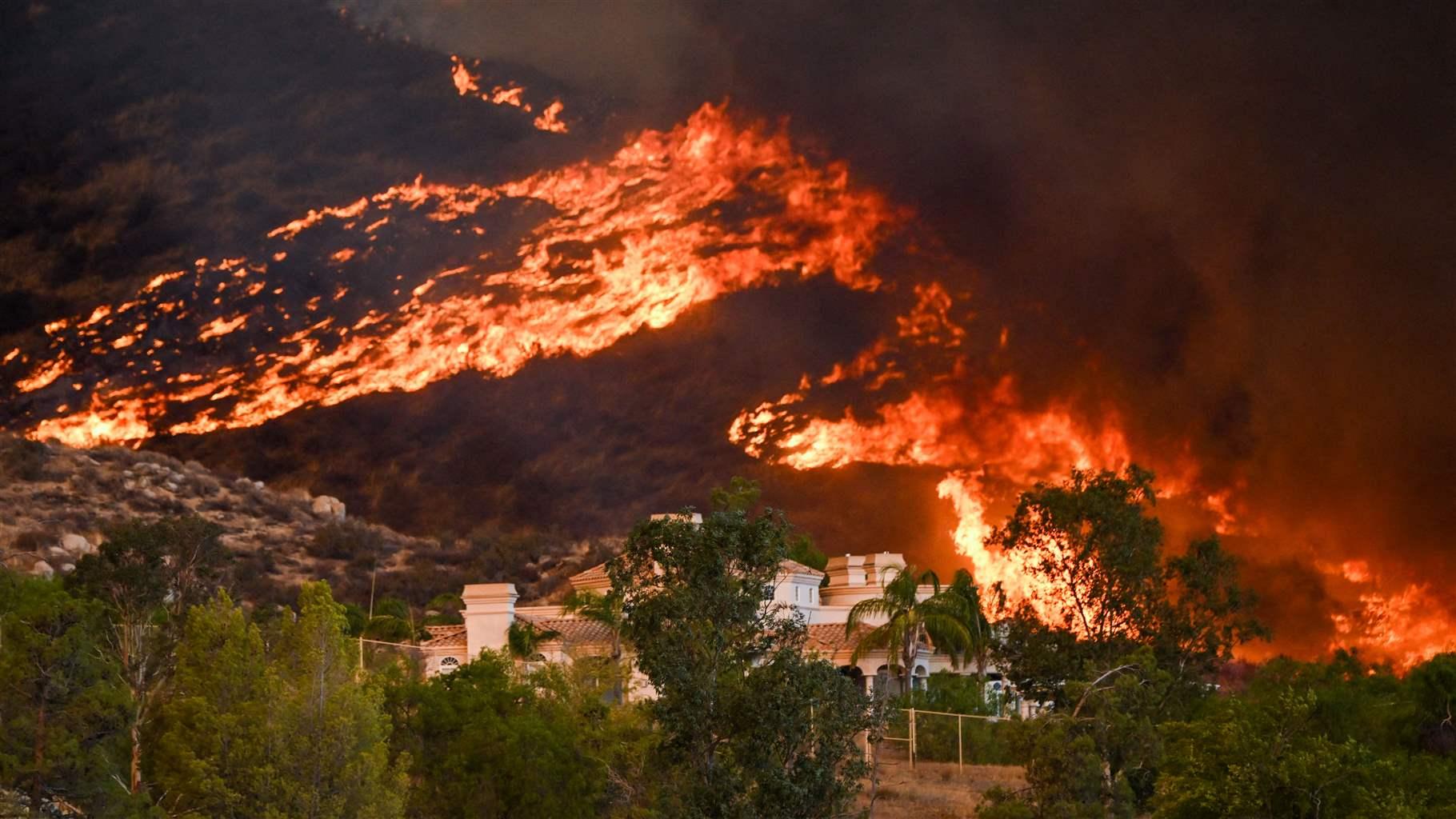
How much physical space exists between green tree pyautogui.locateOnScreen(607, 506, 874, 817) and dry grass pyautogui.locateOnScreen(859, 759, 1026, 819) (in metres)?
13.2

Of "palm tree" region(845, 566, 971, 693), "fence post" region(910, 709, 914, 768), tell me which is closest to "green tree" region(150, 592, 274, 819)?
"fence post" region(910, 709, 914, 768)

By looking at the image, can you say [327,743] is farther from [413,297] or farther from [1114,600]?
[413,297]

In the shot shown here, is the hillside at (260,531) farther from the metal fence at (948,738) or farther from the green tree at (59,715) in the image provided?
the green tree at (59,715)

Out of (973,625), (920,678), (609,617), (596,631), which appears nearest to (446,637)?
(596,631)

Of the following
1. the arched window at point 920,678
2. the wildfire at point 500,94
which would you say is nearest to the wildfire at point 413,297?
the wildfire at point 500,94

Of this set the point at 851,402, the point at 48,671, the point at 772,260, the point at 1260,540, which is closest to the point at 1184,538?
the point at 1260,540

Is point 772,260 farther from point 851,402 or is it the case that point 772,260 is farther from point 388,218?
point 388,218

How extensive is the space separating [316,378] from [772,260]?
111 ft

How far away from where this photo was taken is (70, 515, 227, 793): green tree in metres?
44.6

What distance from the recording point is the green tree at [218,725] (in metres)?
37.3

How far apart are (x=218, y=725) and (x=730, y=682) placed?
12311 mm

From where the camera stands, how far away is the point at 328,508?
4508 inches

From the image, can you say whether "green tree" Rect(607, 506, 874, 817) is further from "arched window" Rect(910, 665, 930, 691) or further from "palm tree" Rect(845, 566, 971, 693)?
"arched window" Rect(910, 665, 930, 691)

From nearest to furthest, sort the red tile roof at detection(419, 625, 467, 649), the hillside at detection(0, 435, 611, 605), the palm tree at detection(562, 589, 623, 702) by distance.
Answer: the palm tree at detection(562, 589, 623, 702) → the red tile roof at detection(419, 625, 467, 649) → the hillside at detection(0, 435, 611, 605)
